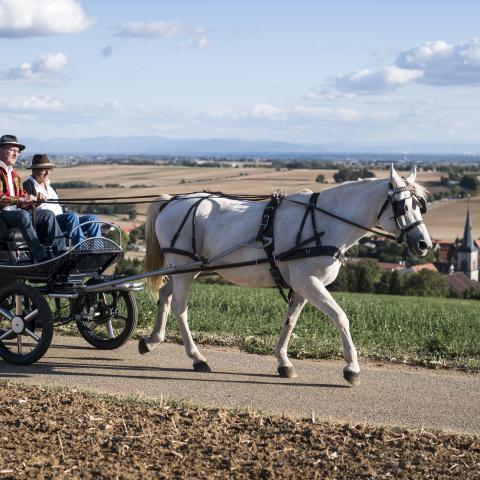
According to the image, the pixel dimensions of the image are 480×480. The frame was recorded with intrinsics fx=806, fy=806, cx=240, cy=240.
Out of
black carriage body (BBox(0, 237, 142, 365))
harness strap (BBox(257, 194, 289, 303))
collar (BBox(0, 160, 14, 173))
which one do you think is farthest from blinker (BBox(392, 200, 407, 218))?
collar (BBox(0, 160, 14, 173))

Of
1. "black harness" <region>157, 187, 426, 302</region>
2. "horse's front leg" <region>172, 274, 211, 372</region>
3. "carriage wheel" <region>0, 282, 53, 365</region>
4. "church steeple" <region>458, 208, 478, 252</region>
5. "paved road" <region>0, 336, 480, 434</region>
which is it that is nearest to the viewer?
"paved road" <region>0, 336, 480, 434</region>

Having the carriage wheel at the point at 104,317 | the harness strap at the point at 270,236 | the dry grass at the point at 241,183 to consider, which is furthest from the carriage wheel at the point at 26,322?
the dry grass at the point at 241,183

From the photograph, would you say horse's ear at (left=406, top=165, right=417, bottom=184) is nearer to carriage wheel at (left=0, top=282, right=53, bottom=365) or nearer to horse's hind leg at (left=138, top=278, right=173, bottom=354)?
horse's hind leg at (left=138, top=278, right=173, bottom=354)

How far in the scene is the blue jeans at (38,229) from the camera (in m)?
9.34

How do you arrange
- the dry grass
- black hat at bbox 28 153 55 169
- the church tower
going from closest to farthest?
black hat at bbox 28 153 55 169, the dry grass, the church tower

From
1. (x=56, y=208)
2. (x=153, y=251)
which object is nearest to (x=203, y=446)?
(x=153, y=251)

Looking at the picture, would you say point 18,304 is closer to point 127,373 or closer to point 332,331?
point 127,373

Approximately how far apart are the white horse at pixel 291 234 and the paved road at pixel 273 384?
0.90 feet

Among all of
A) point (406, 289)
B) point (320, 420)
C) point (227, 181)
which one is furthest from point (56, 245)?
point (227, 181)

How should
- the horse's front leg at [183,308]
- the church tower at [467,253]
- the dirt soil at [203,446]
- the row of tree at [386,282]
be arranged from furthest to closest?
the church tower at [467,253]
the row of tree at [386,282]
the horse's front leg at [183,308]
the dirt soil at [203,446]

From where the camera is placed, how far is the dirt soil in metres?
5.48

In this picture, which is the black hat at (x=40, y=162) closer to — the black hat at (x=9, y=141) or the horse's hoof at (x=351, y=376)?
the black hat at (x=9, y=141)

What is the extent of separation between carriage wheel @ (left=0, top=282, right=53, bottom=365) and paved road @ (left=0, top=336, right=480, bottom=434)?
0.16m

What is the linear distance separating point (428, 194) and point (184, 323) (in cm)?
312
